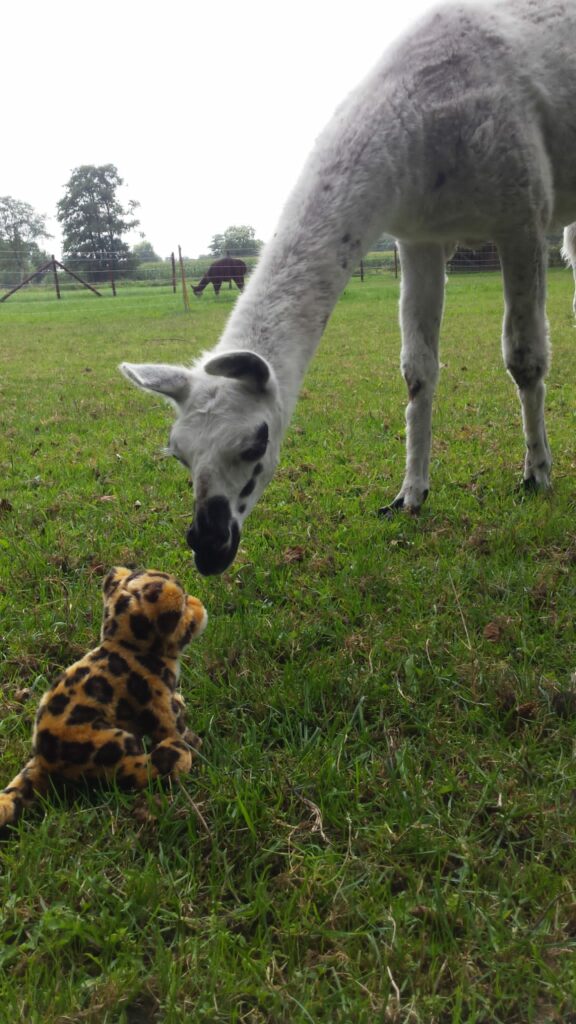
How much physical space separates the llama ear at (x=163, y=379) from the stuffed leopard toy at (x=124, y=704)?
81 cm

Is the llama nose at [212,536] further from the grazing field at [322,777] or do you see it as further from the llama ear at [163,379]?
the llama ear at [163,379]

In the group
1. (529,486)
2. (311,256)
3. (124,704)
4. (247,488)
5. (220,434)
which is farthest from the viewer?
(529,486)

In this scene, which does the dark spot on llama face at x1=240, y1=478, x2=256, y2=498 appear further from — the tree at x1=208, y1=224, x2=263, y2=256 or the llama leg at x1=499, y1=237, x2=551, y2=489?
the tree at x1=208, y1=224, x2=263, y2=256

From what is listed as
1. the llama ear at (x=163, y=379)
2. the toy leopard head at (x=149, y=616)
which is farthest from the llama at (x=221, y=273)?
the toy leopard head at (x=149, y=616)

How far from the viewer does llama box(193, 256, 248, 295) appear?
2822 centimetres

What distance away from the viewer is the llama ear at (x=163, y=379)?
278 cm

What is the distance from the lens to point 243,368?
2736 millimetres

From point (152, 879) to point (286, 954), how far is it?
381 mm

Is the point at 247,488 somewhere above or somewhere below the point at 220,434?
below

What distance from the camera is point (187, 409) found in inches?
111

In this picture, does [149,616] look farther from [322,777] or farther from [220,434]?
[220,434]

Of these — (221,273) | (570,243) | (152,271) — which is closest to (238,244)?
(221,273)

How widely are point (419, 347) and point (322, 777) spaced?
3110 millimetres

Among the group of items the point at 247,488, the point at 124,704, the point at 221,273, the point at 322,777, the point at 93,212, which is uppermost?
the point at 93,212
